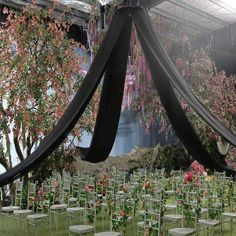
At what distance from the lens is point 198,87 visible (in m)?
9.59

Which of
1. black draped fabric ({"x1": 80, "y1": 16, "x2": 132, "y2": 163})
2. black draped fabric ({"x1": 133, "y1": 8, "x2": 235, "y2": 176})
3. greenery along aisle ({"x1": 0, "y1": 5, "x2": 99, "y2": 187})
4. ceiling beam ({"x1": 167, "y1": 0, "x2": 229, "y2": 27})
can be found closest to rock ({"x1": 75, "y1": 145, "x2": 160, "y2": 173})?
greenery along aisle ({"x1": 0, "y1": 5, "x2": 99, "y2": 187})

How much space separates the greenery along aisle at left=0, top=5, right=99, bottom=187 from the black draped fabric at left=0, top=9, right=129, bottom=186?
325cm

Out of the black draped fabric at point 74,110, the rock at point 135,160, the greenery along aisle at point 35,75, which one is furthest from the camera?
the rock at point 135,160

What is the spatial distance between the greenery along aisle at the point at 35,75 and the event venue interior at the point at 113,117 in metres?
0.02

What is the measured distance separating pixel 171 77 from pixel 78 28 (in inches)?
244

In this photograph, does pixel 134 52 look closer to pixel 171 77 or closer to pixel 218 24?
pixel 218 24

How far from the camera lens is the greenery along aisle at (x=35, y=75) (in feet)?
21.6

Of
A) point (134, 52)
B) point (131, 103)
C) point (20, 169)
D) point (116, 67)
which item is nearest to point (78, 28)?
point (134, 52)

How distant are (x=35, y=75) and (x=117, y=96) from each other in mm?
3227

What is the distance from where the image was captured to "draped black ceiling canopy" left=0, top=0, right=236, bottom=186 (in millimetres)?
3172

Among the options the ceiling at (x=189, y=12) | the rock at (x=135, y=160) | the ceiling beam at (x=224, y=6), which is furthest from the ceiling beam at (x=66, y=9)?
the rock at (x=135, y=160)

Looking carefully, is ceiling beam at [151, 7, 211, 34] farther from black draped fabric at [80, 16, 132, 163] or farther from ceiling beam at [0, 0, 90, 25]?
black draped fabric at [80, 16, 132, 163]

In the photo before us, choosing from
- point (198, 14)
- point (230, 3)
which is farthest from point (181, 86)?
point (198, 14)

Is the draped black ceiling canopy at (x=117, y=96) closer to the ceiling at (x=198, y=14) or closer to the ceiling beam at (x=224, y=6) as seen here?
the ceiling at (x=198, y=14)
